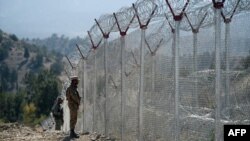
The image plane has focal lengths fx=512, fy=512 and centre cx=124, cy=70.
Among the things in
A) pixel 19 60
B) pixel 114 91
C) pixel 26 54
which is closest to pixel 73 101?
pixel 114 91

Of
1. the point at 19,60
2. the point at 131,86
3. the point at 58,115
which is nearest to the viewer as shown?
the point at 131,86

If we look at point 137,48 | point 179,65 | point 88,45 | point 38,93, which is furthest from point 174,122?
point 38,93

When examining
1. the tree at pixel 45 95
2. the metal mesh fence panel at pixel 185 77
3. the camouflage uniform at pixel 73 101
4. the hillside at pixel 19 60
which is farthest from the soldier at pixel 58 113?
the hillside at pixel 19 60

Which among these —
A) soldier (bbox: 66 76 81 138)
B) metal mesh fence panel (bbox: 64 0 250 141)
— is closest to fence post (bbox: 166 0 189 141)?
metal mesh fence panel (bbox: 64 0 250 141)

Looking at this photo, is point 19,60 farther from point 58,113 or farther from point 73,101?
point 73,101

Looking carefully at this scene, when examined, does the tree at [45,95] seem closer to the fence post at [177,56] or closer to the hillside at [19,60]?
the fence post at [177,56]

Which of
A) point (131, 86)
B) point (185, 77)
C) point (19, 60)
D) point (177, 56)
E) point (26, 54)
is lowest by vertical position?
point (131, 86)

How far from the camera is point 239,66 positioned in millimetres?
8008

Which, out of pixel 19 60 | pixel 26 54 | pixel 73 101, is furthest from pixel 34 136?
pixel 26 54

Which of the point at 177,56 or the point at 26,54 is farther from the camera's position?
the point at 26,54

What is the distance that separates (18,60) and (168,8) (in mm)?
136881

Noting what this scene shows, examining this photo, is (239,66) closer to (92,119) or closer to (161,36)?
(161,36)

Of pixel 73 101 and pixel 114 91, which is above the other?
pixel 114 91

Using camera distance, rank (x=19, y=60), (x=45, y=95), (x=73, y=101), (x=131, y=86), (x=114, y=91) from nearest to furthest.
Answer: (x=131, y=86), (x=114, y=91), (x=73, y=101), (x=45, y=95), (x=19, y=60)
